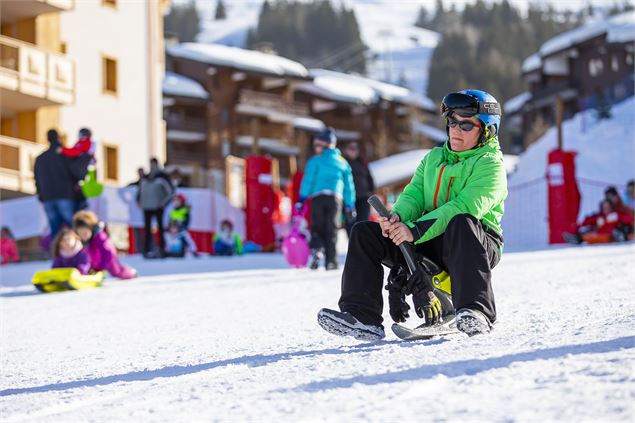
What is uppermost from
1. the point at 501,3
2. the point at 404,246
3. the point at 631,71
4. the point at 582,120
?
the point at 501,3

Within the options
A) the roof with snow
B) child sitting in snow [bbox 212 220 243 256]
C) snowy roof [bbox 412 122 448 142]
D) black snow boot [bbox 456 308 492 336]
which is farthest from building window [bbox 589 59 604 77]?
black snow boot [bbox 456 308 492 336]

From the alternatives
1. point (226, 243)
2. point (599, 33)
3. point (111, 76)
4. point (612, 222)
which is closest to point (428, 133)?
point (599, 33)

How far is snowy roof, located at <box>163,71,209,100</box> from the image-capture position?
5747cm

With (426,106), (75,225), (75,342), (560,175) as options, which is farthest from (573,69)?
(75,342)

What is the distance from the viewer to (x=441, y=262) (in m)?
5.01

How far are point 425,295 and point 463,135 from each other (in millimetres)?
765

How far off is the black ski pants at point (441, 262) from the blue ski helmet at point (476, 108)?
49 centimetres

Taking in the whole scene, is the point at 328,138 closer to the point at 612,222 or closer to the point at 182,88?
the point at 612,222

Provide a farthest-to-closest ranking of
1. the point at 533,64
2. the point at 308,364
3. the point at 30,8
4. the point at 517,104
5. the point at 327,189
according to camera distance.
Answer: the point at 517,104
the point at 533,64
the point at 30,8
the point at 327,189
the point at 308,364

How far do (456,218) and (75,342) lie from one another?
2611mm

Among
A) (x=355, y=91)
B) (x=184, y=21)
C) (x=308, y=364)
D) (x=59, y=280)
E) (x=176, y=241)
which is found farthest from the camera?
(x=184, y=21)

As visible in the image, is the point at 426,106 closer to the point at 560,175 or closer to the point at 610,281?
the point at 560,175

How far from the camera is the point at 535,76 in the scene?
69438 mm

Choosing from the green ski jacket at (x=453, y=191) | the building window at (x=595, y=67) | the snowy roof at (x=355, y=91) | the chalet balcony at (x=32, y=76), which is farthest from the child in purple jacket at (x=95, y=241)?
the snowy roof at (x=355, y=91)
